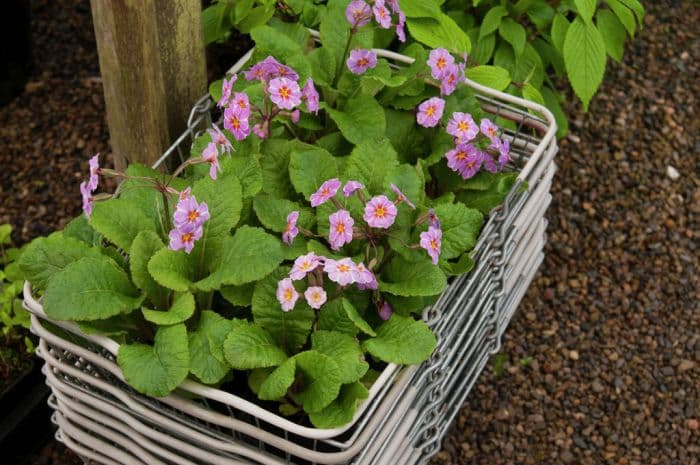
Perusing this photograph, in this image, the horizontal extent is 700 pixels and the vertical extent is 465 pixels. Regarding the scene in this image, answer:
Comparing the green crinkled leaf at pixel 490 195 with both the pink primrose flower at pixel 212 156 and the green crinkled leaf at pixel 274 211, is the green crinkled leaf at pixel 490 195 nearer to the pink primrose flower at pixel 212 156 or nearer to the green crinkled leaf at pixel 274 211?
the green crinkled leaf at pixel 274 211

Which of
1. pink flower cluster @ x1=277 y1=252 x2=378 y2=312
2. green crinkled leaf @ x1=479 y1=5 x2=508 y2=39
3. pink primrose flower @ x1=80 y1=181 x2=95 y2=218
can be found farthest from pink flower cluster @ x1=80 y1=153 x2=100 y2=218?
green crinkled leaf @ x1=479 y1=5 x2=508 y2=39

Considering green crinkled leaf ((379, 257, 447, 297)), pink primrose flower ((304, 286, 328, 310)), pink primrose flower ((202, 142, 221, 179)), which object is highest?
pink primrose flower ((202, 142, 221, 179))

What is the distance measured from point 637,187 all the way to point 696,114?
44 centimetres

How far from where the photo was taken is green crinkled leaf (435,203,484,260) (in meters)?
1.59

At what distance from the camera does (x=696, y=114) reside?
3023 millimetres

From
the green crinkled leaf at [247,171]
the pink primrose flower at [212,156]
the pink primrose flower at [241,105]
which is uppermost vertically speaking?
the pink primrose flower at [241,105]

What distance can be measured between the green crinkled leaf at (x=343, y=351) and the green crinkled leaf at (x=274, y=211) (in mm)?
207

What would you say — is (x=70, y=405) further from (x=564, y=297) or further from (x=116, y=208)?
(x=564, y=297)

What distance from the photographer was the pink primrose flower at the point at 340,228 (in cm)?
142

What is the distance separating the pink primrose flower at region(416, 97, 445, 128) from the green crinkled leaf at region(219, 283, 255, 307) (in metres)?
0.47

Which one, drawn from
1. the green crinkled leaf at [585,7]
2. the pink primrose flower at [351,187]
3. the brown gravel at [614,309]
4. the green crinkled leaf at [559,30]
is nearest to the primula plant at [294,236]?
the pink primrose flower at [351,187]

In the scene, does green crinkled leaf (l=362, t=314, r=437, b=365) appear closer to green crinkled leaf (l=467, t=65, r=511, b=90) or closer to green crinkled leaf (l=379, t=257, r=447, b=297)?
green crinkled leaf (l=379, t=257, r=447, b=297)

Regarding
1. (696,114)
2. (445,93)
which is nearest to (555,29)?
(445,93)

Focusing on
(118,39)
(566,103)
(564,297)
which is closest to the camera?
(118,39)
